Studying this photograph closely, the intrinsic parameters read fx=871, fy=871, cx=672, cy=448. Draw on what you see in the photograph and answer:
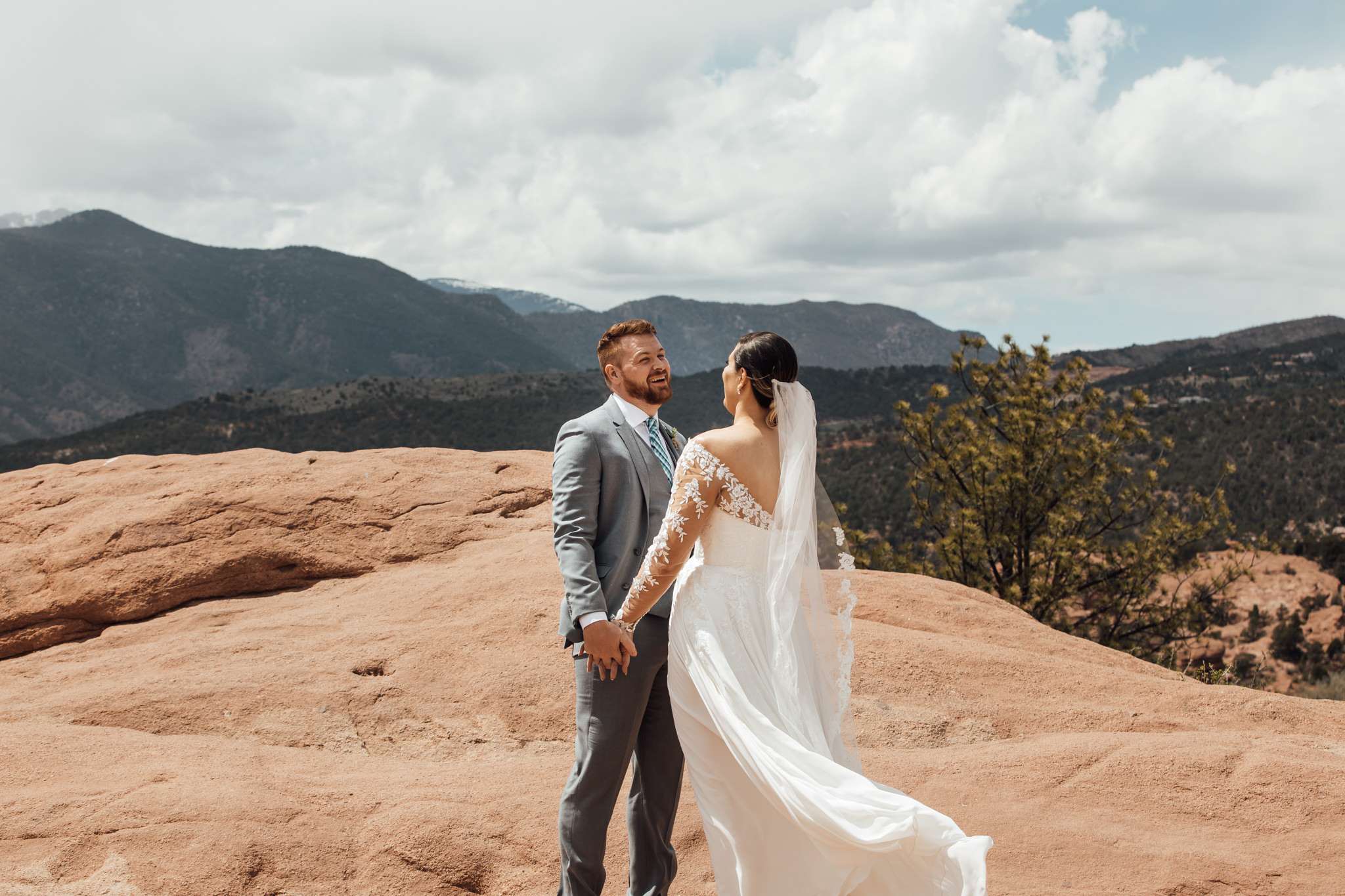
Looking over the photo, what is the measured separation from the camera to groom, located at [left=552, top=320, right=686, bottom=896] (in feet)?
10.5

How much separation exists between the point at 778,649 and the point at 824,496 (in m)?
0.74

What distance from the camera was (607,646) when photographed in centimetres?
310

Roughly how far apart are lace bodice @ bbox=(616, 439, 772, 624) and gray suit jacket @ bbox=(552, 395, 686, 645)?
13cm

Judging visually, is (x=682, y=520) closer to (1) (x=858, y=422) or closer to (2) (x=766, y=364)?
(2) (x=766, y=364)

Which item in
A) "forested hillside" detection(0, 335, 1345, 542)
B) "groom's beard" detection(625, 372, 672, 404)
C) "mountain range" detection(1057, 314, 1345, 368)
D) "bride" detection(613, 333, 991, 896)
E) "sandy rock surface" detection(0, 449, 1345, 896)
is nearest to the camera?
"bride" detection(613, 333, 991, 896)

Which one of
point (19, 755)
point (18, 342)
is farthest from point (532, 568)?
point (18, 342)

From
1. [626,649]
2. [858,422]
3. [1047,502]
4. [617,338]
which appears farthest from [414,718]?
[858,422]

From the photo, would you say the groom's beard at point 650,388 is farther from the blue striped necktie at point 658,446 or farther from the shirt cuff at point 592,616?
the shirt cuff at point 592,616

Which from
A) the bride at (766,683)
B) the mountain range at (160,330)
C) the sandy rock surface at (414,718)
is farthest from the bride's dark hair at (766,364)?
the mountain range at (160,330)

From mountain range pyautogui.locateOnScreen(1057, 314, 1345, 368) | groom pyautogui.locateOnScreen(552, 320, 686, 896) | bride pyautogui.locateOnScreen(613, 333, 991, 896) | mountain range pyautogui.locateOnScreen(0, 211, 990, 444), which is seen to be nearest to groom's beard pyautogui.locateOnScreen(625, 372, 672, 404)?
groom pyautogui.locateOnScreen(552, 320, 686, 896)

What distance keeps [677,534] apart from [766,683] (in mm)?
670

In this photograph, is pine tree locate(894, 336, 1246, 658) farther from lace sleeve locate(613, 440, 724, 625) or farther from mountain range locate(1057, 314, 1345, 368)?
mountain range locate(1057, 314, 1345, 368)

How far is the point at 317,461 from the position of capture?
31.8ft

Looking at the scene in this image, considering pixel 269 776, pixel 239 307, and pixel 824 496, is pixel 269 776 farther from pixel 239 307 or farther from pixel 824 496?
pixel 239 307
